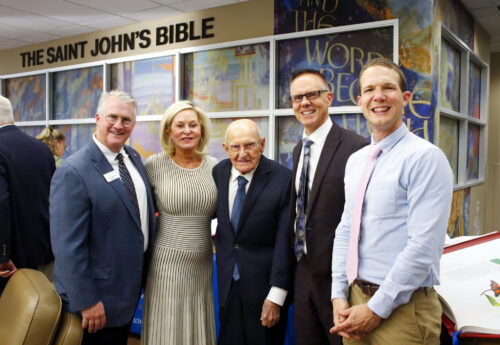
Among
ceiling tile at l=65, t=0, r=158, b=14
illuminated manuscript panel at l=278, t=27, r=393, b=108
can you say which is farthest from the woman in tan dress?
ceiling tile at l=65, t=0, r=158, b=14

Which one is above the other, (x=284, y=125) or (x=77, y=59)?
(x=77, y=59)

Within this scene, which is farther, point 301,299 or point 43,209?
point 43,209

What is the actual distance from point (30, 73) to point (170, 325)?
5.61 m

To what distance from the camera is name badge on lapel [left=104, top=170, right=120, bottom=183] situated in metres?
1.91

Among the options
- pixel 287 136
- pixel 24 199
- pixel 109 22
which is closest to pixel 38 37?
pixel 109 22

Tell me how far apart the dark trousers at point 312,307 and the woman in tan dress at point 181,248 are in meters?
0.51

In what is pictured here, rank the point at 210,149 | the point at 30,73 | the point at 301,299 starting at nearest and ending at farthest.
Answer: the point at 301,299
the point at 210,149
the point at 30,73

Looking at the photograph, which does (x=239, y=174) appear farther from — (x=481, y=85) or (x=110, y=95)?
(x=481, y=85)

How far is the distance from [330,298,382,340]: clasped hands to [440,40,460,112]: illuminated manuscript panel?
11.1ft

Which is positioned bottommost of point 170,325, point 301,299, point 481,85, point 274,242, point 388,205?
point 170,325

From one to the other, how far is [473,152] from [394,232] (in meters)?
5.09

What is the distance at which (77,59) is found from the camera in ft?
19.6

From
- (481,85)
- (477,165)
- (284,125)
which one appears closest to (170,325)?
(284,125)

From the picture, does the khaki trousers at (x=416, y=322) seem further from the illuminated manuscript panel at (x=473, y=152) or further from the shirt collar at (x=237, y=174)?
the illuminated manuscript panel at (x=473, y=152)
